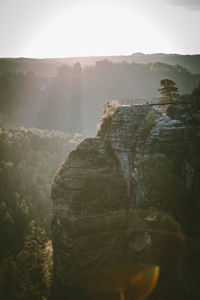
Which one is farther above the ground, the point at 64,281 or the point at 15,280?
the point at 64,281

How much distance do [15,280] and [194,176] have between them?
27781 millimetres

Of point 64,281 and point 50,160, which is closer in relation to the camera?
point 64,281

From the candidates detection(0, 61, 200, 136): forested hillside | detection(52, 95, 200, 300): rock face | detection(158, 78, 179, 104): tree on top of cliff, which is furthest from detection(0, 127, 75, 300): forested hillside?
detection(0, 61, 200, 136): forested hillside

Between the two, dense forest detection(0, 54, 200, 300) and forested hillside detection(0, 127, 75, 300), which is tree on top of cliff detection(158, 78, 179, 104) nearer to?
dense forest detection(0, 54, 200, 300)

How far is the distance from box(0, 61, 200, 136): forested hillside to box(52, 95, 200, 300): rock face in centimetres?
10740

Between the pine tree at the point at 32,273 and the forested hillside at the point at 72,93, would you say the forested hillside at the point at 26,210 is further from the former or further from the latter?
the forested hillside at the point at 72,93

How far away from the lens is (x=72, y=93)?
15088 cm

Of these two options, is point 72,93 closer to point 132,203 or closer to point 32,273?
point 32,273

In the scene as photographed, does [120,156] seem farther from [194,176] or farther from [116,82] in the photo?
[116,82]

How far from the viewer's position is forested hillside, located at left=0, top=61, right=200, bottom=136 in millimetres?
140250

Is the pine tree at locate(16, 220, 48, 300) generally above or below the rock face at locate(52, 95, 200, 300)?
below

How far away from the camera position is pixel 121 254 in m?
26.2

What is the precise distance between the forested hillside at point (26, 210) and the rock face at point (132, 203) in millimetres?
6358

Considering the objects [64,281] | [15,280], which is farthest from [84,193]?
[15,280]
